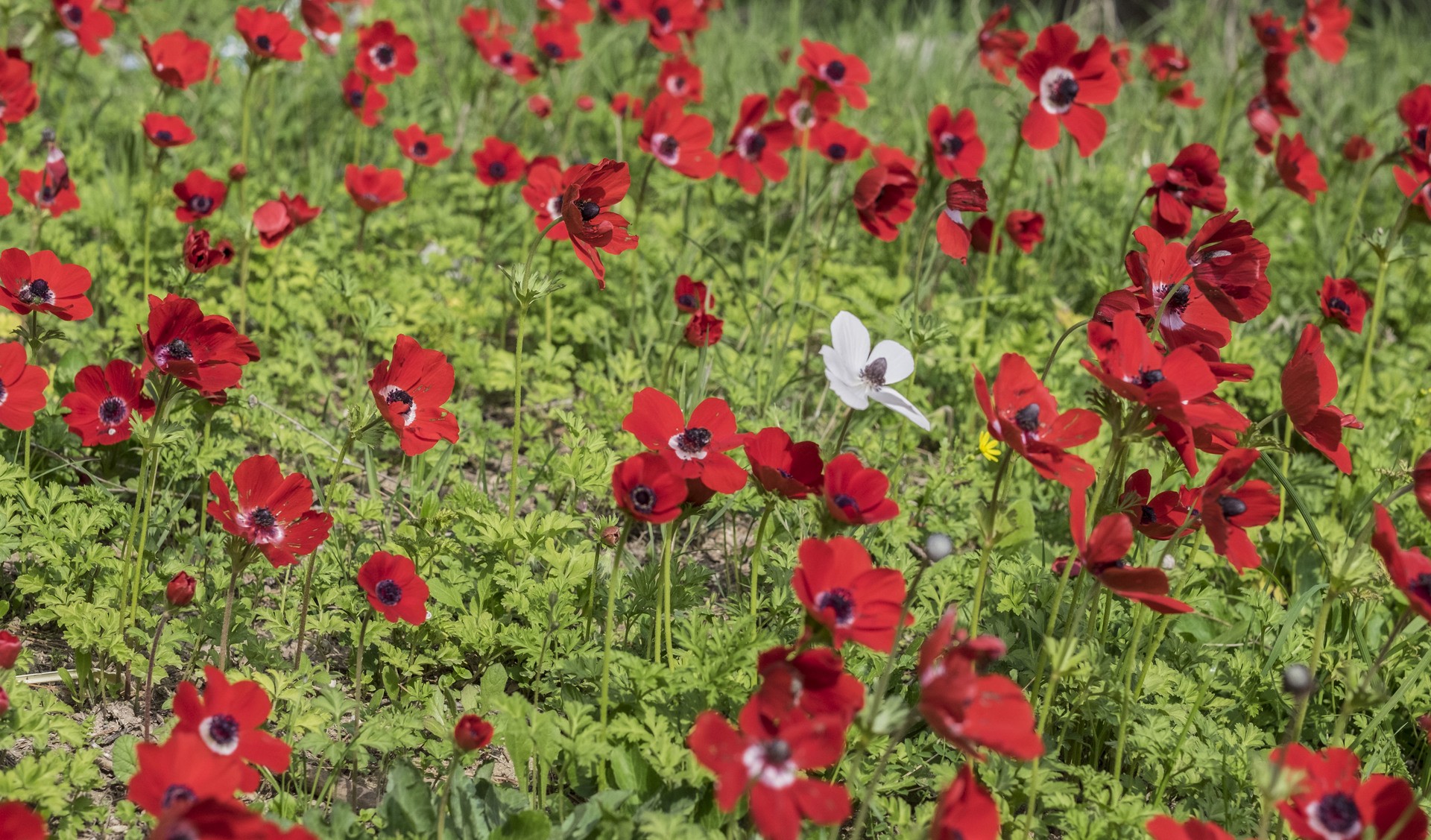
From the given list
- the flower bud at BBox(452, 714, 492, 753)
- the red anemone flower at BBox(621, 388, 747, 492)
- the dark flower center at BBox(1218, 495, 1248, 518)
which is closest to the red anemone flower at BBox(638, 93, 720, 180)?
the red anemone flower at BBox(621, 388, 747, 492)

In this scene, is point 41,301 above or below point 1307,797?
above

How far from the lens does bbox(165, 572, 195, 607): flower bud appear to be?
6.91 feet

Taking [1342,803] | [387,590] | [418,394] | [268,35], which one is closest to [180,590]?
[387,590]

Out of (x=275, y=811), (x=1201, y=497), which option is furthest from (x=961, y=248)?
(x=275, y=811)

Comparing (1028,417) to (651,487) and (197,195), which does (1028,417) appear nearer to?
(651,487)

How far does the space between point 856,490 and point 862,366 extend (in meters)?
0.42

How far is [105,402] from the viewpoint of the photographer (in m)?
2.51

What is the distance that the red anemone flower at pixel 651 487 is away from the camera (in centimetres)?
193

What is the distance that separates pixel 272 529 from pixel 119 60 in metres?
4.38

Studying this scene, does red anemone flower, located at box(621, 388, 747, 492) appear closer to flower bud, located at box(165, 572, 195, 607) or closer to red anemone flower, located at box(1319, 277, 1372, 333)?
flower bud, located at box(165, 572, 195, 607)

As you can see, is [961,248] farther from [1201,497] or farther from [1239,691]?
[1239,691]

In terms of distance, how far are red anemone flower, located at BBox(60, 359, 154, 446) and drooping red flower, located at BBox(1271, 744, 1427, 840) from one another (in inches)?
86.7

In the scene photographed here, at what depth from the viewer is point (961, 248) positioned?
285 centimetres

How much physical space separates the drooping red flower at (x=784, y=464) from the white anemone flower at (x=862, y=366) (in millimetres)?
136
